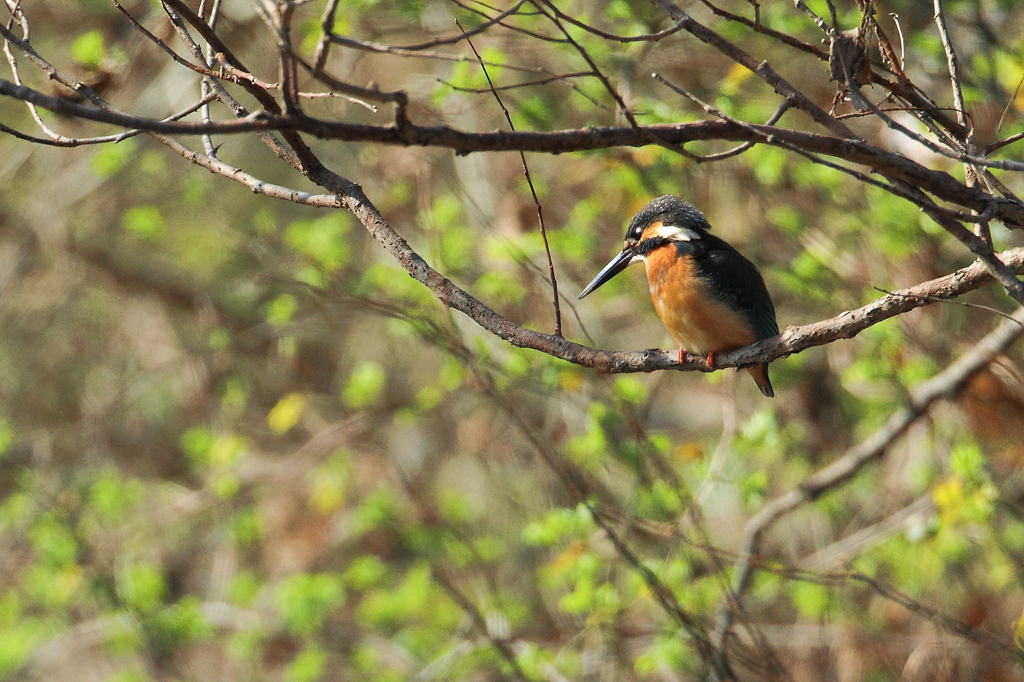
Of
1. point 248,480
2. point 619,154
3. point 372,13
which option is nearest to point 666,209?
point 619,154

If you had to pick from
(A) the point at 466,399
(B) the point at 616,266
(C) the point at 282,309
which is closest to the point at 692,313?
(B) the point at 616,266

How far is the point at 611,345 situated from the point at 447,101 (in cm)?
174

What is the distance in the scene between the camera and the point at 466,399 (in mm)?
5754

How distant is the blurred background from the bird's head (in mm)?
275

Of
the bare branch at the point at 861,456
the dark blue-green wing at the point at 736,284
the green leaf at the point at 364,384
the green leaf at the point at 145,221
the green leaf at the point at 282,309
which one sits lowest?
the bare branch at the point at 861,456

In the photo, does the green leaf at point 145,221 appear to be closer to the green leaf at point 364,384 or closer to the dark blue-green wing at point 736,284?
the green leaf at point 364,384

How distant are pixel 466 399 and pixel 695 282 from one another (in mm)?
3224

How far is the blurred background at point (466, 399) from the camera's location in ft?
12.4

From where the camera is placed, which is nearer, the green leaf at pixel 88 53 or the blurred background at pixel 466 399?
the green leaf at pixel 88 53

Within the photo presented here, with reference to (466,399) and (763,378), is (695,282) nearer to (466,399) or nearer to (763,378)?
(763,378)

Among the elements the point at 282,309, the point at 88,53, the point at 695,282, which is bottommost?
the point at 695,282

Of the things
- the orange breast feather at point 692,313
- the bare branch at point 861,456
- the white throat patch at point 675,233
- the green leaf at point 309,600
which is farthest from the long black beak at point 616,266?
the green leaf at point 309,600

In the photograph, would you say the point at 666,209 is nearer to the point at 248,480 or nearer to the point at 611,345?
the point at 611,345

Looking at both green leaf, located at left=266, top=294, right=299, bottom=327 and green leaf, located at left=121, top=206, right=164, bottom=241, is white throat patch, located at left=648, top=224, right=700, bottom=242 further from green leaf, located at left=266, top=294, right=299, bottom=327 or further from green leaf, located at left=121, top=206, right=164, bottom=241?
green leaf, located at left=121, top=206, right=164, bottom=241
